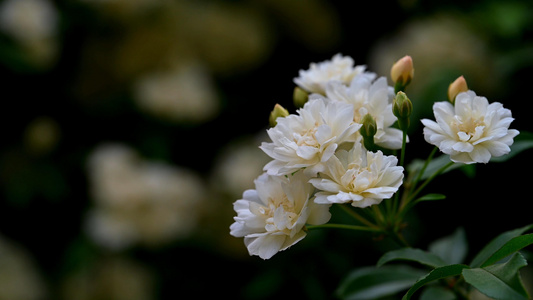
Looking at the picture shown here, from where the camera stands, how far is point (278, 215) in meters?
0.49

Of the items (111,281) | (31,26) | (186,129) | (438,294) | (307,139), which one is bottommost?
(438,294)

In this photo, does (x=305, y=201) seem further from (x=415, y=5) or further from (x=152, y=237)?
(x=415, y=5)

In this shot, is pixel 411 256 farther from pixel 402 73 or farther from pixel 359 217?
pixel 402 73

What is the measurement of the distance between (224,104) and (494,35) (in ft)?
2.51

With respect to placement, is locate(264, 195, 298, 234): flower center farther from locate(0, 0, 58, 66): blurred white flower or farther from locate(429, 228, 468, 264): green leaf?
locate(0, 0, 58, 66): blurred white flower

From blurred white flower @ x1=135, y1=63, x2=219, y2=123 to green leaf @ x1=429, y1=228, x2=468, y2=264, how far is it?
35.6 inches

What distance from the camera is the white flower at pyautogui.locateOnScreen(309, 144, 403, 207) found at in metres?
0.47

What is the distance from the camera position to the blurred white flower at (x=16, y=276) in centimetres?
137

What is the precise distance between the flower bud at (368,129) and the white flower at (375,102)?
0.03 m

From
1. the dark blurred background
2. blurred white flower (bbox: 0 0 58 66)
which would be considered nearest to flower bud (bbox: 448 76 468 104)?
the dark blurred background

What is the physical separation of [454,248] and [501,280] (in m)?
0.29

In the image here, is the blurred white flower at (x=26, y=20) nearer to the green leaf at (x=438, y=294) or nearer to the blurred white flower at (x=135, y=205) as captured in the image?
the blurred white flower at (x=135, y=205)

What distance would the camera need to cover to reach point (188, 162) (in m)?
1.66

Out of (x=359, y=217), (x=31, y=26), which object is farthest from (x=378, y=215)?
(x=31, y=26)
